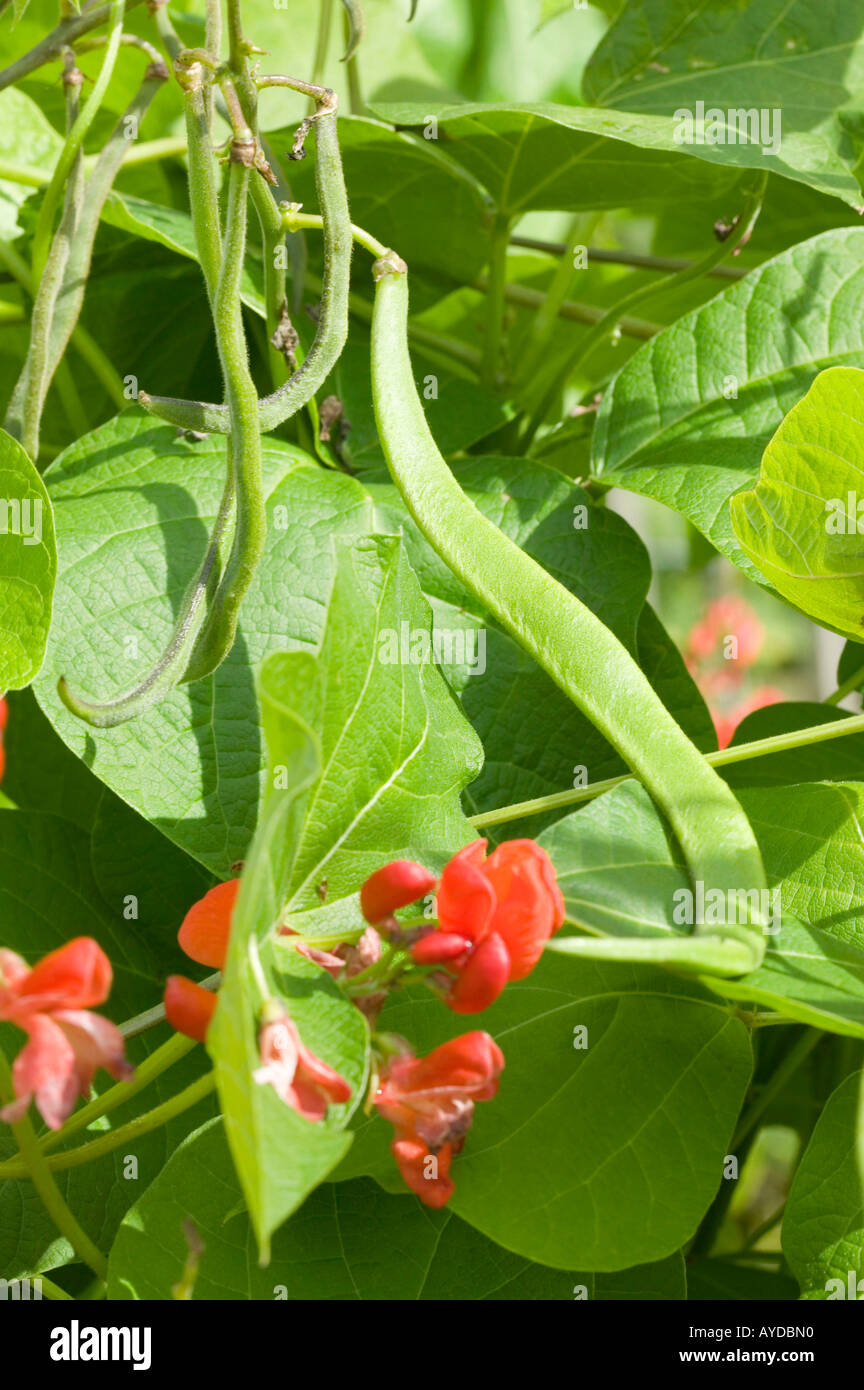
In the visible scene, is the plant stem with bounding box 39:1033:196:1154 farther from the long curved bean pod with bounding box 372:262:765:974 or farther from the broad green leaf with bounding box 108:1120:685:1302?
the long curved bean pod with bounding box 372:262:765:974

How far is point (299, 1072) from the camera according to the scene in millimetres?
357

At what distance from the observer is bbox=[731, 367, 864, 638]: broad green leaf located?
0.50 meters

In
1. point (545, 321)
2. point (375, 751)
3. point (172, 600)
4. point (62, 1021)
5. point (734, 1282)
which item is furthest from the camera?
point (545, 321)

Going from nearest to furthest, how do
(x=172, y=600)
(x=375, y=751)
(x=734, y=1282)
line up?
1. (x=375, y=751)
2. (x=172, y=600)
3. (x=734, y=1282)

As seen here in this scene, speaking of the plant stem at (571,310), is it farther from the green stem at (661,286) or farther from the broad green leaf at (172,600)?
the broad green leaf at (172,600)

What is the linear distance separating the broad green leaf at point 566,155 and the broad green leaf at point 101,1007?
0.41 metres

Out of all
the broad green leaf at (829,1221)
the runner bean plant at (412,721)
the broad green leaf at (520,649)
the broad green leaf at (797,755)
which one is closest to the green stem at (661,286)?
the runner bean plant at (412,721)

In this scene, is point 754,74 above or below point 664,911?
above

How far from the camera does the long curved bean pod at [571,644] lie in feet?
1.33

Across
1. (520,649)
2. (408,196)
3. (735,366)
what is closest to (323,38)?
(408,196)

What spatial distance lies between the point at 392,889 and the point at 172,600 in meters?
0.21

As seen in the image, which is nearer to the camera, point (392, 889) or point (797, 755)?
point (392, 889)

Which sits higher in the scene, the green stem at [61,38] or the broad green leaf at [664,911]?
the green stem at [61,38]

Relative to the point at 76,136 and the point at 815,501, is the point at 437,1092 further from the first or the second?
the point at 76,136
